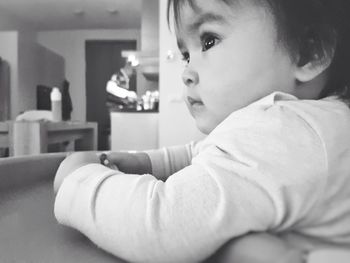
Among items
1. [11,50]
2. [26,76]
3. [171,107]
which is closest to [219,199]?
[171,107]

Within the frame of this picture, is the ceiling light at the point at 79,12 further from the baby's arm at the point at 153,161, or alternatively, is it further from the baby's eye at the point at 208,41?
the baby's eye at the point at 208,41

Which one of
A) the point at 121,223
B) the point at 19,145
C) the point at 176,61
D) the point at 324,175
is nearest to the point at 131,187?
the point at 121,223

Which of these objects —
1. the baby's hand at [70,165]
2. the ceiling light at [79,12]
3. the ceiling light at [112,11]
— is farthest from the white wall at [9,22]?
the baby's hand at [70,165]

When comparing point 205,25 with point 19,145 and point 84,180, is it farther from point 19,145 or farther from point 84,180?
point 19,145

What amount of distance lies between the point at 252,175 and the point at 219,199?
0.03 meters

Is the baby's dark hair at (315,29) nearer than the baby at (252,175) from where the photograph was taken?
No

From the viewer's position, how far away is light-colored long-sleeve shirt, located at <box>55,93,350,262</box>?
0.83 feet

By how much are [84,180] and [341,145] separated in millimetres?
236

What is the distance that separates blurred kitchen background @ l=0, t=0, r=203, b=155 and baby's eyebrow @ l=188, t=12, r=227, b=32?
2.13 meters

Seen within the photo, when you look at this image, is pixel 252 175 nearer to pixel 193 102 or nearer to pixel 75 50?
pixel 193 102

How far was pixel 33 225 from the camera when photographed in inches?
13.6

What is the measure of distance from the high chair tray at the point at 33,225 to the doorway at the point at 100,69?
6.63 m

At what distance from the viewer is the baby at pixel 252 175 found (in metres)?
0.25

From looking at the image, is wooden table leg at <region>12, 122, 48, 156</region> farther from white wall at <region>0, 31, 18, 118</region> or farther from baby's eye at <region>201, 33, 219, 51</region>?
white wall at <region>0, 31, 18, 118</region>
